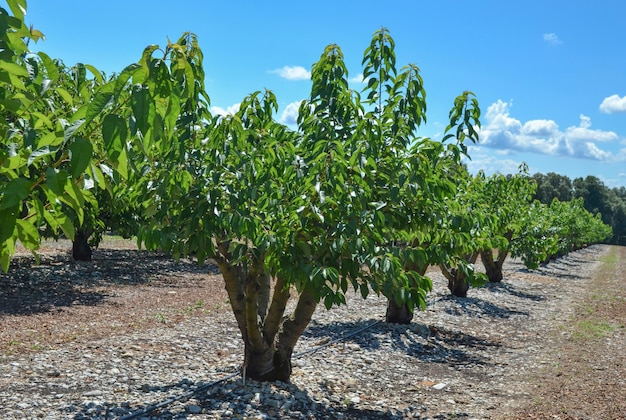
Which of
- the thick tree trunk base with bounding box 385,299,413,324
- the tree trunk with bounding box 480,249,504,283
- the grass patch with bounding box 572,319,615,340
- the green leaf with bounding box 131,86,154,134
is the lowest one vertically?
the grass patch with bounding box 572,319,615,340

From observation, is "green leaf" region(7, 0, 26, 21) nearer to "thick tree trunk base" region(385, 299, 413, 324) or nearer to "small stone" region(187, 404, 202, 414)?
"small stone" region(187, 404, 202, 414)

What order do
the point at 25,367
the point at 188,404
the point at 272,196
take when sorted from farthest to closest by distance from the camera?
the point at 25,367
the point at 188,404
the point at 272,196

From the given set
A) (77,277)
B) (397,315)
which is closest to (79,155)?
(397,315)

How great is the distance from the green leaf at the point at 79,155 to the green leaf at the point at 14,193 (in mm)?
248

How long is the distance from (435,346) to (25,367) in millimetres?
7505

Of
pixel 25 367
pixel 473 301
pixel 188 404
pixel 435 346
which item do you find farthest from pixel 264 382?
pixel 473 301

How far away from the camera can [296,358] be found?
9609mm

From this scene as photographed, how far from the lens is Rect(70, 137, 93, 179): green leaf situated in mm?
1737

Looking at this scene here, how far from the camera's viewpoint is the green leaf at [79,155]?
5.70 feet

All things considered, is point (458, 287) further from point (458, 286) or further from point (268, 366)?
point (268, 366)

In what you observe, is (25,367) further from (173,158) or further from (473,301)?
(473,301)

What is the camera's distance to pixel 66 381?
7566mm

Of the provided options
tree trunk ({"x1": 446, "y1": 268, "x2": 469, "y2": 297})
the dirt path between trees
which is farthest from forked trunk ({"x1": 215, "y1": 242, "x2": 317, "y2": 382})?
tree trunk ({"x1": 446, "y1": 268, "x2": 469, "y2": 297})

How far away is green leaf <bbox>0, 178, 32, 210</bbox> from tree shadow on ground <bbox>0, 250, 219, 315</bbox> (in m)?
11.5
